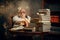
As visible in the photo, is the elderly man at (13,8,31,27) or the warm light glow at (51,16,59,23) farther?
the warm light glow at (51,16,59,23)

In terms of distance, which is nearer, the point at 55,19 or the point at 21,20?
the point at 21,20

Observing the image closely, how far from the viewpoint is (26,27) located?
243 cm

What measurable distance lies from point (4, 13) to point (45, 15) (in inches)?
30.8

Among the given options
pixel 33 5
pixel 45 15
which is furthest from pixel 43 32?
pixel 33 5

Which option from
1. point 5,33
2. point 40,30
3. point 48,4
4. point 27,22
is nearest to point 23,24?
point 27,22

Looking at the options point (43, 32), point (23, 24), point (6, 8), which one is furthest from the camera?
point (6, 8)

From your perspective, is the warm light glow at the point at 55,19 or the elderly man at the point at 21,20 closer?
the elderly man at the point at 21,20

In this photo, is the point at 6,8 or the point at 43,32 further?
the point at 6,8

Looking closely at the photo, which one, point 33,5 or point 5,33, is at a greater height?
point 33,5

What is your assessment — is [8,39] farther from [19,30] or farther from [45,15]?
[45,15]

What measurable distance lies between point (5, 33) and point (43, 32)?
809 millimetres

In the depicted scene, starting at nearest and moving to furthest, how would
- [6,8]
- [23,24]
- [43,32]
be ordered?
[43,32] → [23,24] → [6,8]

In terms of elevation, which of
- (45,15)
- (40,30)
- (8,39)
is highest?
(45,15)

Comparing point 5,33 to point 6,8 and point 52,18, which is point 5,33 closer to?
point 6,8
